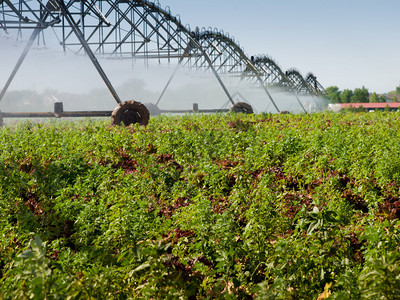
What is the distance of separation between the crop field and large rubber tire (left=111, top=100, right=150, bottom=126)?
16.8ft

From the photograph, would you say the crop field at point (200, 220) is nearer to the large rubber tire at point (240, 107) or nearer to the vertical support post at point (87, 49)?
the vertical support post at point (87, 49)

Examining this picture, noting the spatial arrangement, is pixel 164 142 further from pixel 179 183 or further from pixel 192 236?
pixel 192 236

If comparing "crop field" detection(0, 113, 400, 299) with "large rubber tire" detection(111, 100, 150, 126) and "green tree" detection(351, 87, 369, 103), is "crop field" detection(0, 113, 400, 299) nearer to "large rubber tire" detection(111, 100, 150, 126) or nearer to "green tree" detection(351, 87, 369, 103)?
"large rubber tire" detection(111, 100, 150, 126)

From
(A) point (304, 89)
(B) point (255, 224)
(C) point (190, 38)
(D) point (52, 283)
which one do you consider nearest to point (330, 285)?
(B) point (255, 224)

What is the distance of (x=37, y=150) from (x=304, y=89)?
60.7 meters

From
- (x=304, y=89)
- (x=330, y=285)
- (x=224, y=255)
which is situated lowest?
(x=330, y=285)

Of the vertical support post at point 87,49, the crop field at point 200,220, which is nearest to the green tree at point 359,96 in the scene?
→ the vertical support post at point 87,49

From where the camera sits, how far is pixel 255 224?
11.7ft

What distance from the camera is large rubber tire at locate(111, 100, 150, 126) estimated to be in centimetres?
1358

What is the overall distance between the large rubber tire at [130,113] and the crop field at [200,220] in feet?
16.8

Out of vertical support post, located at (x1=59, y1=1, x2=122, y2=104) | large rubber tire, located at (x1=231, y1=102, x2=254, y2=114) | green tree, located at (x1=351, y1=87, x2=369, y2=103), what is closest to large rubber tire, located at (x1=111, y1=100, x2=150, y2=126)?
vertical support post, located at (x1=59, y1=1, x2=122, y2=104)

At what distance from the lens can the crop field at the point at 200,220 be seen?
274 centimetres

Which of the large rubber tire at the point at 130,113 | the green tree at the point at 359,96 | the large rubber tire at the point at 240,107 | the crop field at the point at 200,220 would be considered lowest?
the crop field at the point at 200,220

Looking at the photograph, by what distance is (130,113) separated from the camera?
1380 centimetres
